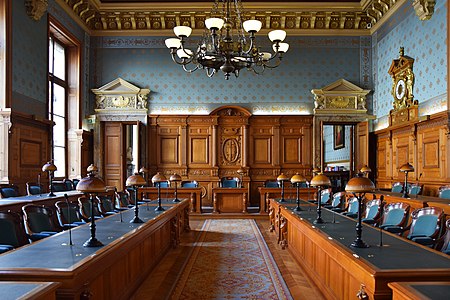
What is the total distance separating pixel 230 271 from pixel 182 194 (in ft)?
22.8

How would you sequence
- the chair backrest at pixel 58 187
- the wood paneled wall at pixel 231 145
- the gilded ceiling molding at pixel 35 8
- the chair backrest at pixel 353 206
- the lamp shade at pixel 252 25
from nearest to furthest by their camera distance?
the chair backrest at pixel 353 206 → the lamp shade at pixel 252 25 → the gilded ceiling molding at pixel 35 8 → the chair backrest at pixel 58 187 → the wood paneled wall at pixel 231 145

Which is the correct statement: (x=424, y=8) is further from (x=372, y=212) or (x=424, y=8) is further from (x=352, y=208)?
(x=372, y=212)

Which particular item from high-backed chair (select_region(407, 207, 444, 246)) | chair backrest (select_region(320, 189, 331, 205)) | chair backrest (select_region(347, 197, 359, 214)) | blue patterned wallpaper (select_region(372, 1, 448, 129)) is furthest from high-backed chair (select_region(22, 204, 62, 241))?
blue patterned wallpaper (select_region(372, 1, 448, 129))

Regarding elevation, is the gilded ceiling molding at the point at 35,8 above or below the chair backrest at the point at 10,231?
above

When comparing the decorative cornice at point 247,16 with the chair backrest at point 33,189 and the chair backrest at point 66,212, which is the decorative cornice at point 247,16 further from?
the chair backrest at point 66,212

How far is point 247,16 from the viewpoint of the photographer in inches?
603

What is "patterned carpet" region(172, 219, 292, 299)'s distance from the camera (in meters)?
5.03

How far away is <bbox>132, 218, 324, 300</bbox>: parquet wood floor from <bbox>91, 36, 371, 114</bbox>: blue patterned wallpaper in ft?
25.9

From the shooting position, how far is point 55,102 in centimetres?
1366

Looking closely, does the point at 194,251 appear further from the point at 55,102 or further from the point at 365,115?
the point at 365,115

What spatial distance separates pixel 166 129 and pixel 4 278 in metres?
12.5

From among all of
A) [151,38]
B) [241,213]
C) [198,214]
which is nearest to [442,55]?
[241,213]

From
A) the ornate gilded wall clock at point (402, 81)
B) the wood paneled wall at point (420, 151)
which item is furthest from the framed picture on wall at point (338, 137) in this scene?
the ornate gilded wall clock at point (402, 81)

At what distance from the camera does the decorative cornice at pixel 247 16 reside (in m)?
14.8
